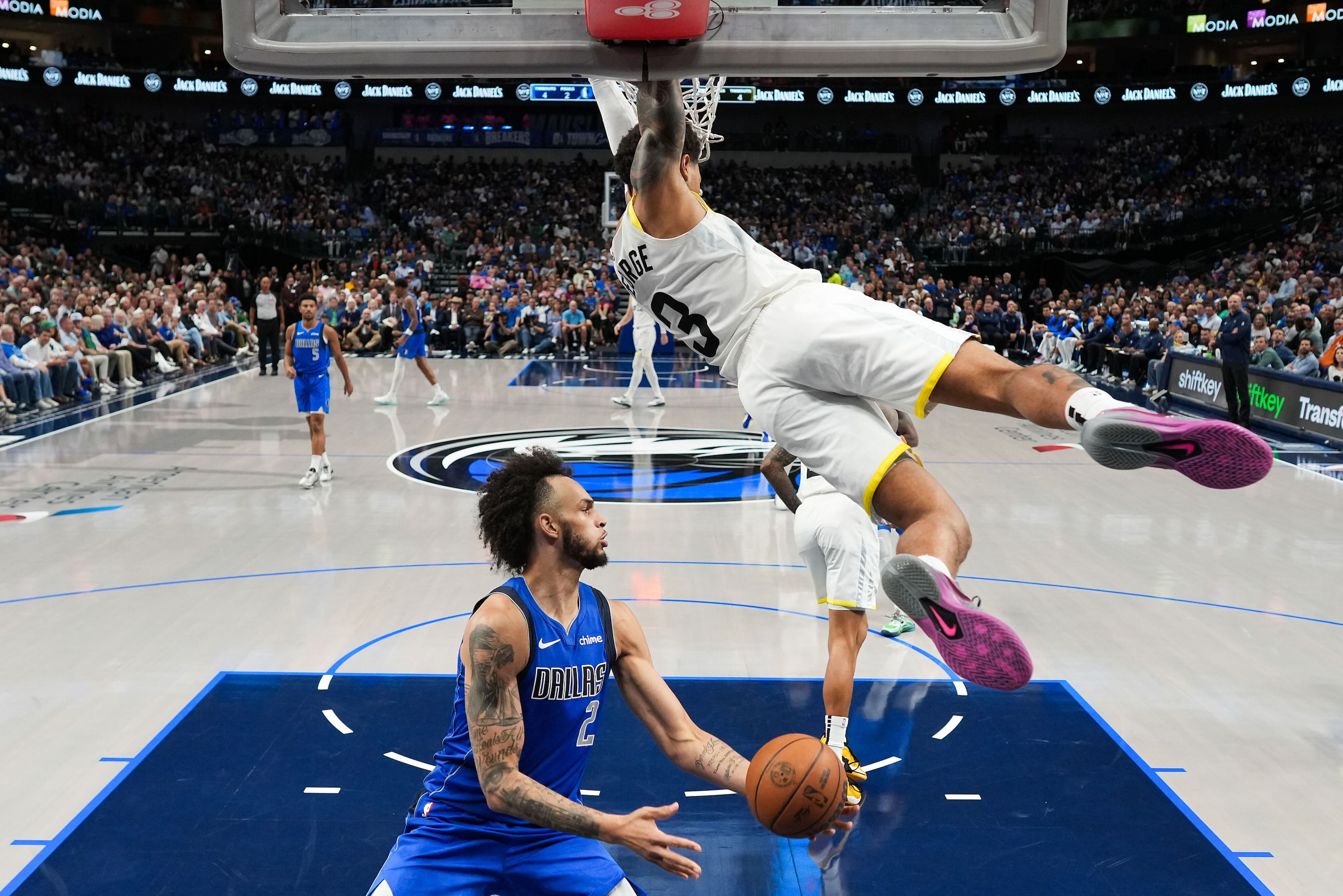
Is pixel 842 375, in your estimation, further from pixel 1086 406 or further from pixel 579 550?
pixel 579 550

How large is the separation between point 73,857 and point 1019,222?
31.1 metres

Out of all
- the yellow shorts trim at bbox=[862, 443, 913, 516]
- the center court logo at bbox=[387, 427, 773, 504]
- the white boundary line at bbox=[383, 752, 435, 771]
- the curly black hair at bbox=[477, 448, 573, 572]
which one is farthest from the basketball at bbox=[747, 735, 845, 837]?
the center court logo at bbox=[387, 427, 773, 504]

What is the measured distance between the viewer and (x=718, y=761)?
3402 millimetres

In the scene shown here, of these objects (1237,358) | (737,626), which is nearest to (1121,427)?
(737,626)

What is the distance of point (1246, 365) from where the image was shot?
14453 millimetres

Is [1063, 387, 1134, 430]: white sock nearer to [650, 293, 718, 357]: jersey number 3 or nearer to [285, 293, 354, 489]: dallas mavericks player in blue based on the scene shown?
[650, 293, 718, 357]: jersey number 3

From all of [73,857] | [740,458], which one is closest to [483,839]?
[73,857]

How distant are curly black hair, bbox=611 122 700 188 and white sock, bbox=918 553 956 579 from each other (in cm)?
144

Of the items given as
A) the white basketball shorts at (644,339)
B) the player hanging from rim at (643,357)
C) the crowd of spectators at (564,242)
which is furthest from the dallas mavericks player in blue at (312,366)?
the crowd of spectators at (564,242)

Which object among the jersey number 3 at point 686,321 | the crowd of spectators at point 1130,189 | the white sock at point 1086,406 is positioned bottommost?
the white sock at point 1086,406

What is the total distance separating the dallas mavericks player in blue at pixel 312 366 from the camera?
10.9 meters

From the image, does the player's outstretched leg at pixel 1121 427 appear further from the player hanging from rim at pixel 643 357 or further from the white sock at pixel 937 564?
the player hanging from rim at pixel 643 357

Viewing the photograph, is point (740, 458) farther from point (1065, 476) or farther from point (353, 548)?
point (353, 548)

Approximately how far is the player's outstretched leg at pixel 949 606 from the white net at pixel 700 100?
2207 millimetres
